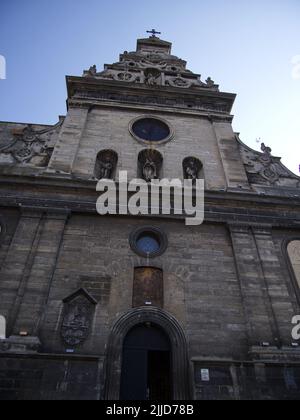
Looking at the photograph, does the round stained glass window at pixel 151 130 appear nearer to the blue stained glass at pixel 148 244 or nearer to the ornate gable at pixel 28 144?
the ornate gable at pixel 28 144

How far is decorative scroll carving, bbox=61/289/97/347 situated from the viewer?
8242 millimetres

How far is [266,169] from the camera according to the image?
13.7 metres

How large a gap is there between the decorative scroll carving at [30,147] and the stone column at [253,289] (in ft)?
26.5

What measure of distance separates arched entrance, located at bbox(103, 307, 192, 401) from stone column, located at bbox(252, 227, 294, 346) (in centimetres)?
293

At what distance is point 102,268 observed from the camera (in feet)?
31.8

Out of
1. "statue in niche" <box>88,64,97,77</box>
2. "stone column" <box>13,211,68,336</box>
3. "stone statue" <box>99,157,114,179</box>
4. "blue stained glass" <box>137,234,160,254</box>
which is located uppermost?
"statue in niche" <box>88,64,97,77</box>

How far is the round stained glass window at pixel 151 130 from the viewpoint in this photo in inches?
555

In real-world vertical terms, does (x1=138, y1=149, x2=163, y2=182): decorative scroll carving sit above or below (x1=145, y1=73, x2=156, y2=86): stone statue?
below

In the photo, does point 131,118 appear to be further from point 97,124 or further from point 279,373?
point 279,373

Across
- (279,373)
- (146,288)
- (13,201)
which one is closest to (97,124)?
(13,201)

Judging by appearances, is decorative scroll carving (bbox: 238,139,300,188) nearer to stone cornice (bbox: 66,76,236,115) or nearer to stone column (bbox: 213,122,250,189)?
stone column (bbox: 213,122,250,189)

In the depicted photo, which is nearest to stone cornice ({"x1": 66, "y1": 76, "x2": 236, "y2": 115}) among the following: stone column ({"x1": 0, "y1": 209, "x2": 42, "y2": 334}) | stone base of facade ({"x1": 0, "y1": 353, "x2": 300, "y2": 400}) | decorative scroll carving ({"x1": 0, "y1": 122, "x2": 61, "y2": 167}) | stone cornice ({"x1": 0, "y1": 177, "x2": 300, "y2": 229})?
decorative scroll carving ({"x1": 0, "y1": 122, "x2": 61, "y2": 167})

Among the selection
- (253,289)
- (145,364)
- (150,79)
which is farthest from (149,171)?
(150,79)

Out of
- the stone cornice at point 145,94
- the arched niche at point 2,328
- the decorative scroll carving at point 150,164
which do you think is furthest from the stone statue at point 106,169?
the arched niche at point 2,328
